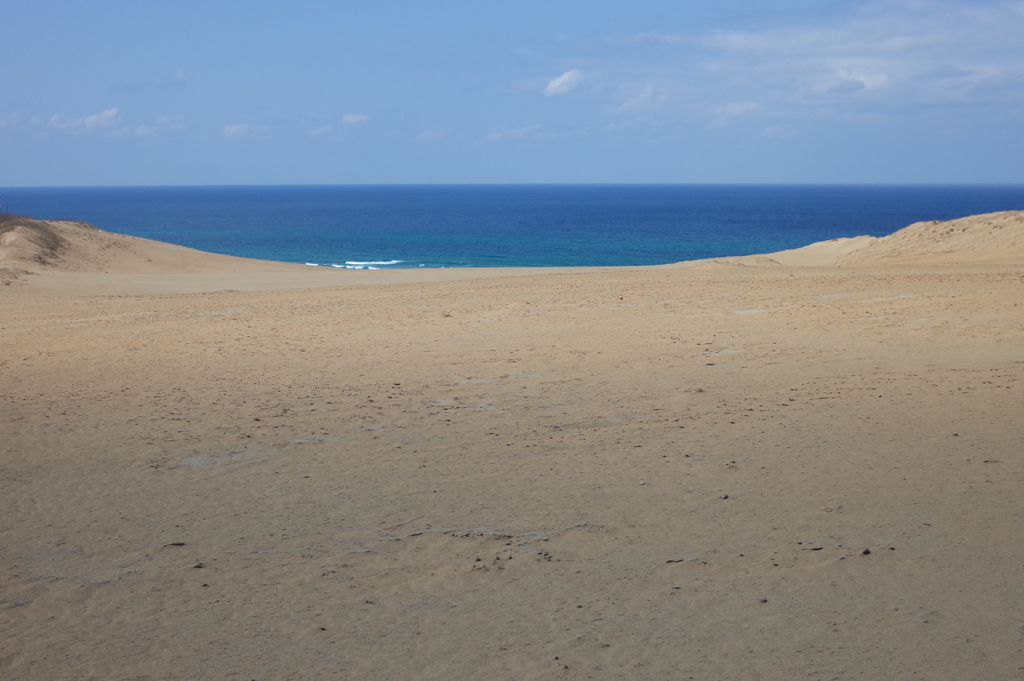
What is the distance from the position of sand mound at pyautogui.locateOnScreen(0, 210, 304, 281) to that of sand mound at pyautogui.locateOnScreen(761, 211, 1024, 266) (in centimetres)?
2424

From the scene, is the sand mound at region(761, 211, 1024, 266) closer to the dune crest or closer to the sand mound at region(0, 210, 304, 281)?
the dune crest

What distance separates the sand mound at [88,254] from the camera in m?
32.1

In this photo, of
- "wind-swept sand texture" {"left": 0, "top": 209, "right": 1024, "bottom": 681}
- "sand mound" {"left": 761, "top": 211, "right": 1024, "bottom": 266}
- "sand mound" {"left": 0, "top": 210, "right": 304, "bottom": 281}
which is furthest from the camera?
"sand mound" {"left": 0, "top": 210, "right": 304, "bottom": 281}

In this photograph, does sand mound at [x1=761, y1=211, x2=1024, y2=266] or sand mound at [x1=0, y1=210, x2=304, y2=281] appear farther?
sand mound at [x1=0, y1=210, x2=304, y2=281]

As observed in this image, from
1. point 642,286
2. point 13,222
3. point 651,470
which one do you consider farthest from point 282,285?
point 651,470

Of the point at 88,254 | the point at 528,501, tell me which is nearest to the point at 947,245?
the point at 528,501

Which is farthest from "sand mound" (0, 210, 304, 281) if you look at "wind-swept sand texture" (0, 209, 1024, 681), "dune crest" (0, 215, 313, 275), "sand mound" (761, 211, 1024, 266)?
"sand mound" (761, 211, 1024, 266)

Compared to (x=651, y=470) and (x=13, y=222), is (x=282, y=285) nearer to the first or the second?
(x=13, y=222)

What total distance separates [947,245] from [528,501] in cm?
2491

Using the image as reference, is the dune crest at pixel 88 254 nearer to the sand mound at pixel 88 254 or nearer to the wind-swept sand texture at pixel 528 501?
the sand mound at pixel 88 254

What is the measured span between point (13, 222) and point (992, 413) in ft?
125

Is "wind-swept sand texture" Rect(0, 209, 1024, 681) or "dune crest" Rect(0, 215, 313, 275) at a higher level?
"dune crest" Rect(0, 215, 313, 275)

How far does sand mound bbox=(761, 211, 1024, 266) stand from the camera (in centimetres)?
2533

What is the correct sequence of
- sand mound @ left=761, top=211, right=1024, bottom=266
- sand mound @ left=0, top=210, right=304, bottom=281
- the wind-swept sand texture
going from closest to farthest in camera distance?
the wind-swept sand texture, sand mound @ left=761, top=211, right=1024, bottom=266, sand mound @ left=0, top=210, right=304, bottom=281
